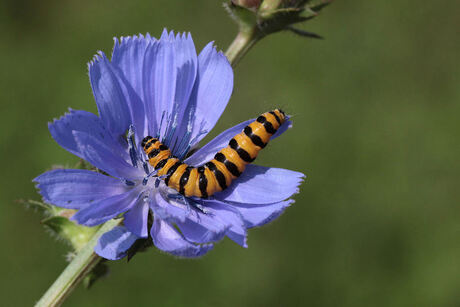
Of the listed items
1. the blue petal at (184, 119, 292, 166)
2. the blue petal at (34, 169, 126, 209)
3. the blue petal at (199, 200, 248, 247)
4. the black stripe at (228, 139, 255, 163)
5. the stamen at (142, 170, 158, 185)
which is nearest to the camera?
the blue petal at (34, 169, 126, 209)

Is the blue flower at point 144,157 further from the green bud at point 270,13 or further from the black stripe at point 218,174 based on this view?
the green bud at point 270,13

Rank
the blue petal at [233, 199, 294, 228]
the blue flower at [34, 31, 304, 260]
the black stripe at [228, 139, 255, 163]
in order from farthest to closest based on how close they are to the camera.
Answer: the black stripe at [228, 139, 255, 163], the blue petal at [233, 199, 294, 228], the blue flower at [34, 31, 304, 260]

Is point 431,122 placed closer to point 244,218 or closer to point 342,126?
point 342,126

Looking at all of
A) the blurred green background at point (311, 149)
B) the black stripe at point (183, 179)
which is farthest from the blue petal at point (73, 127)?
the blurred green background at point (311, 149)

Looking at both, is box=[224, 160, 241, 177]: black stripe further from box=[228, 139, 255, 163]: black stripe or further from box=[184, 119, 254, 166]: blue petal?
box=[184, 119, 254, 166]: blue petal

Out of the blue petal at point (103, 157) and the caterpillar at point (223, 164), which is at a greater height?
the blue petal at point (103, 157)

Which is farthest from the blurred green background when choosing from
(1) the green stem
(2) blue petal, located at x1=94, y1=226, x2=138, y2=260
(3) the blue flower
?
(2) blue petal, located at x1=94, y1=226, x2=138, y2=260

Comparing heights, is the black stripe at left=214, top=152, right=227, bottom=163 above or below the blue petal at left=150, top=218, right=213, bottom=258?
above
